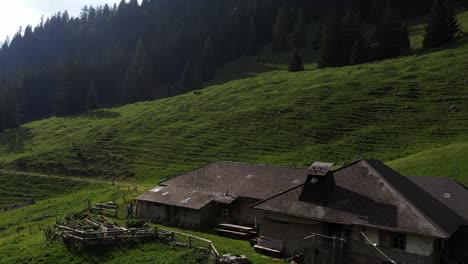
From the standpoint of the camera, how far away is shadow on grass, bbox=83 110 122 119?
101 m

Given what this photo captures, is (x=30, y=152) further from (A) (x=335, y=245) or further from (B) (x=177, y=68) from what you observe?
(B) (x=177, y=68)

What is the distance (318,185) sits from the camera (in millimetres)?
30328

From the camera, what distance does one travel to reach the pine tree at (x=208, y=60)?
137 m

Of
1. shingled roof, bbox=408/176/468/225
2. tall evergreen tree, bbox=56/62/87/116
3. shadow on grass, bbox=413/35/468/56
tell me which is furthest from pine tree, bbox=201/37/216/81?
shingled roof, bbox=408/176/468/225

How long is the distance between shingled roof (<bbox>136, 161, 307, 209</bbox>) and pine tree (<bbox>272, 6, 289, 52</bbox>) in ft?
334

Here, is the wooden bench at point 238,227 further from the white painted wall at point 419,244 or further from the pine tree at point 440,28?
the pine tree at point 440,28

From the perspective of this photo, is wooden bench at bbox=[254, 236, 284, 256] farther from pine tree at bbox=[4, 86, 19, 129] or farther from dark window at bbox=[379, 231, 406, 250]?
pine tree at bbox=[4, 86, 19, 129]

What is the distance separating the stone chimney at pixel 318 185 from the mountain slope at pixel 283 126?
2872 centimetres

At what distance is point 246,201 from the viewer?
130 ft

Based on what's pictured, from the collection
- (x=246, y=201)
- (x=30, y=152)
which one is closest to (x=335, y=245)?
(x=246, y=201)

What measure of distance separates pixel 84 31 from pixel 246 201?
177608mm

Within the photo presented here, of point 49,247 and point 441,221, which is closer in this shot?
point 441,221

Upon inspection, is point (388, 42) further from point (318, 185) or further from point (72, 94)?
point (72, 94)

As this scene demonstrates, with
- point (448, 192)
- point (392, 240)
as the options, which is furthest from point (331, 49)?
point (392, 240)
